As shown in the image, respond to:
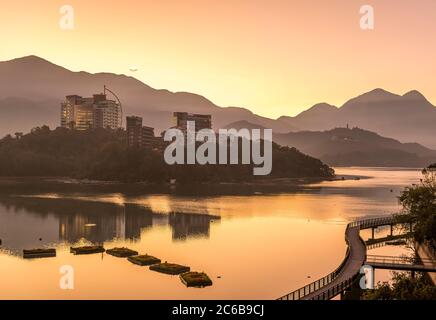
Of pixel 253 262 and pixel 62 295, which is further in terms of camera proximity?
pixel 253 262

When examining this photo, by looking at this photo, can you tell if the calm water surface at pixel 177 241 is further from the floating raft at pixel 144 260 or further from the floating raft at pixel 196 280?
the floating raft at pixel 144 260

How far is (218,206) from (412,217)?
9719 cm

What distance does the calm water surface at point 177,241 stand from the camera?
64.7 metres

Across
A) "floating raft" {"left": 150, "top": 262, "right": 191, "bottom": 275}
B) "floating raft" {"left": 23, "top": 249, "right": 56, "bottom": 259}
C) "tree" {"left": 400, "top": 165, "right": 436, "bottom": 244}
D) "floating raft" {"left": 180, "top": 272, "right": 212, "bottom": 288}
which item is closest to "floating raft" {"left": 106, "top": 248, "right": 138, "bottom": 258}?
"floating raft" {"left": 23, "top": 249, "right": 56, "bottom": 259}

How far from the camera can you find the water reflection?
339 feet

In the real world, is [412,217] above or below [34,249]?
above

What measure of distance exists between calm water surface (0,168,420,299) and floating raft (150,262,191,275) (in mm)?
1720

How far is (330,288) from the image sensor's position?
5097cm

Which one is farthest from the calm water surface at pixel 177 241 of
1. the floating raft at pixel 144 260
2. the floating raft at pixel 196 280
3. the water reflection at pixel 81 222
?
the floating raft at pixel 144 260

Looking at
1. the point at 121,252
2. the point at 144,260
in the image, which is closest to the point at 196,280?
the point at 144,260

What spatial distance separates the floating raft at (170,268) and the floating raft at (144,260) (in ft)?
10.1

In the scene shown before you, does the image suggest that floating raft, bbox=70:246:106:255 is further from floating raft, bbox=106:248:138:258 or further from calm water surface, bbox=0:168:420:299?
calm water surface, bbox=0:168:420:299
